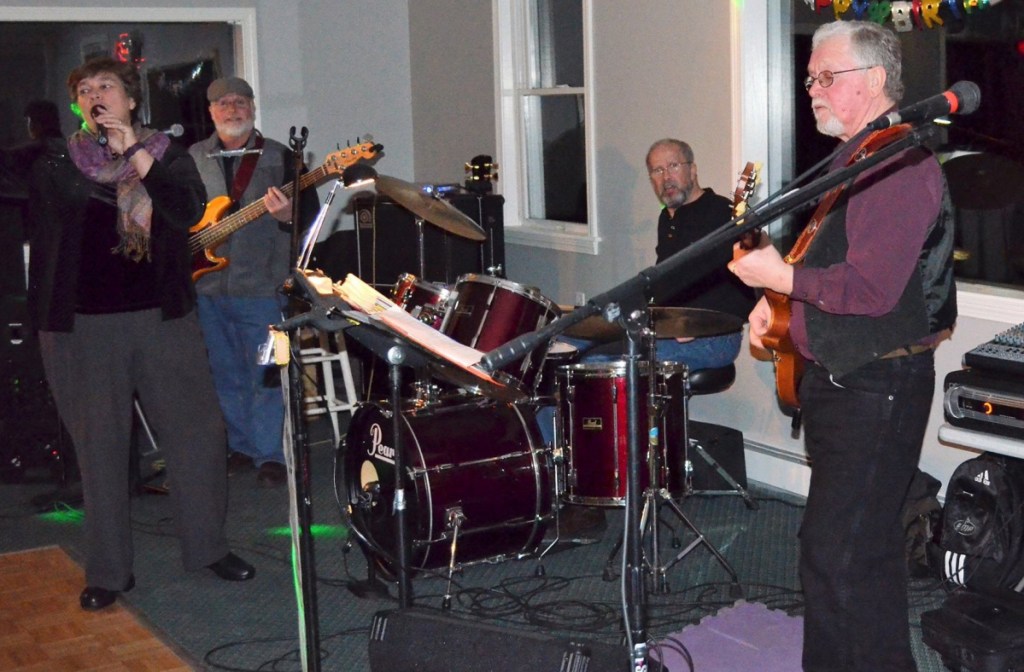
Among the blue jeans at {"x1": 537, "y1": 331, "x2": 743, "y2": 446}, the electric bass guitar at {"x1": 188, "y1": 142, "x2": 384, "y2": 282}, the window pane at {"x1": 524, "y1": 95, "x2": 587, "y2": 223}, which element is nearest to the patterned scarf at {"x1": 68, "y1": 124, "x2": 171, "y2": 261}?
the electric bass guitar at {"x1": 188, "y1": 142, "x2": 384, "y2": 282}

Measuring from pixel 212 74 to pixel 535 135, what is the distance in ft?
6.58

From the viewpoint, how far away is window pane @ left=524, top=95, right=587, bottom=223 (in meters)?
6.58

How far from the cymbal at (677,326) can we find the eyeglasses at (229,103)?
2.21m

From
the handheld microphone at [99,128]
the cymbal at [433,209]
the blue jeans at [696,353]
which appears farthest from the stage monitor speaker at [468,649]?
the cymbal at [433,209]

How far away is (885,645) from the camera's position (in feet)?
9.18

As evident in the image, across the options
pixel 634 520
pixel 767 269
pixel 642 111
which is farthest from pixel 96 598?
pixel 642 111

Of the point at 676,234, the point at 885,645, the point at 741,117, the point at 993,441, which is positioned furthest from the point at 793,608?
the point at 741,117

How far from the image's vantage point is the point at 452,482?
13.3 feet

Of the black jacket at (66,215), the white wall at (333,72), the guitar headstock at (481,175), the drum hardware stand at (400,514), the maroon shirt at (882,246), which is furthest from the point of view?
the white wall at (333,72)

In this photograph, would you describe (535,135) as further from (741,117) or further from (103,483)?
(103,483)

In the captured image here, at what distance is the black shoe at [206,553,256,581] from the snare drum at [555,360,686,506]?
3.73ft

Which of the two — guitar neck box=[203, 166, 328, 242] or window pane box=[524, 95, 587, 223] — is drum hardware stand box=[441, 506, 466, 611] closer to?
guitar neck box=[203, 166, 328, 242]

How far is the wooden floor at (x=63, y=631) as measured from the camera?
12.2ft

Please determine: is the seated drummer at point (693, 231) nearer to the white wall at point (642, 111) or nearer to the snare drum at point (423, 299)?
the white wall at point (642, 111)
